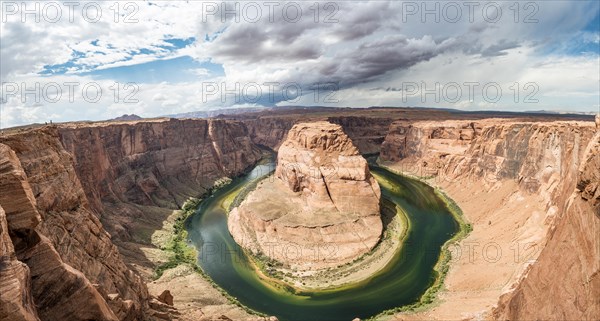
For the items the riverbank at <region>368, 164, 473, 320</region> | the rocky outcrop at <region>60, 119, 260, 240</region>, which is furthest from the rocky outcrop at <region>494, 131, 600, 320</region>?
the rocky outcrop at <region>60, 119, 260, 240</region>

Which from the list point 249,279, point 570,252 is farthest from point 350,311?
point 570,252

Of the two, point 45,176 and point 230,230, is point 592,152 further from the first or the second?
point 230,230

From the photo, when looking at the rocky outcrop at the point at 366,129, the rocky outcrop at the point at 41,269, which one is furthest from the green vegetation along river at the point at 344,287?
the rocky outcrop at the point at 366,129

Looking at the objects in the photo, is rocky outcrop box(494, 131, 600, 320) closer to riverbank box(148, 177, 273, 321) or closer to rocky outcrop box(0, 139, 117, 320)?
riverbank box(148, 177, 273, 321)

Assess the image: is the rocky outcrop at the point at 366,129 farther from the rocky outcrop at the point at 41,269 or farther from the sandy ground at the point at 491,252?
the rocky outcrop at the point at 41,269

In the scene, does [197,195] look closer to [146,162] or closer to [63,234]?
[146,162]
